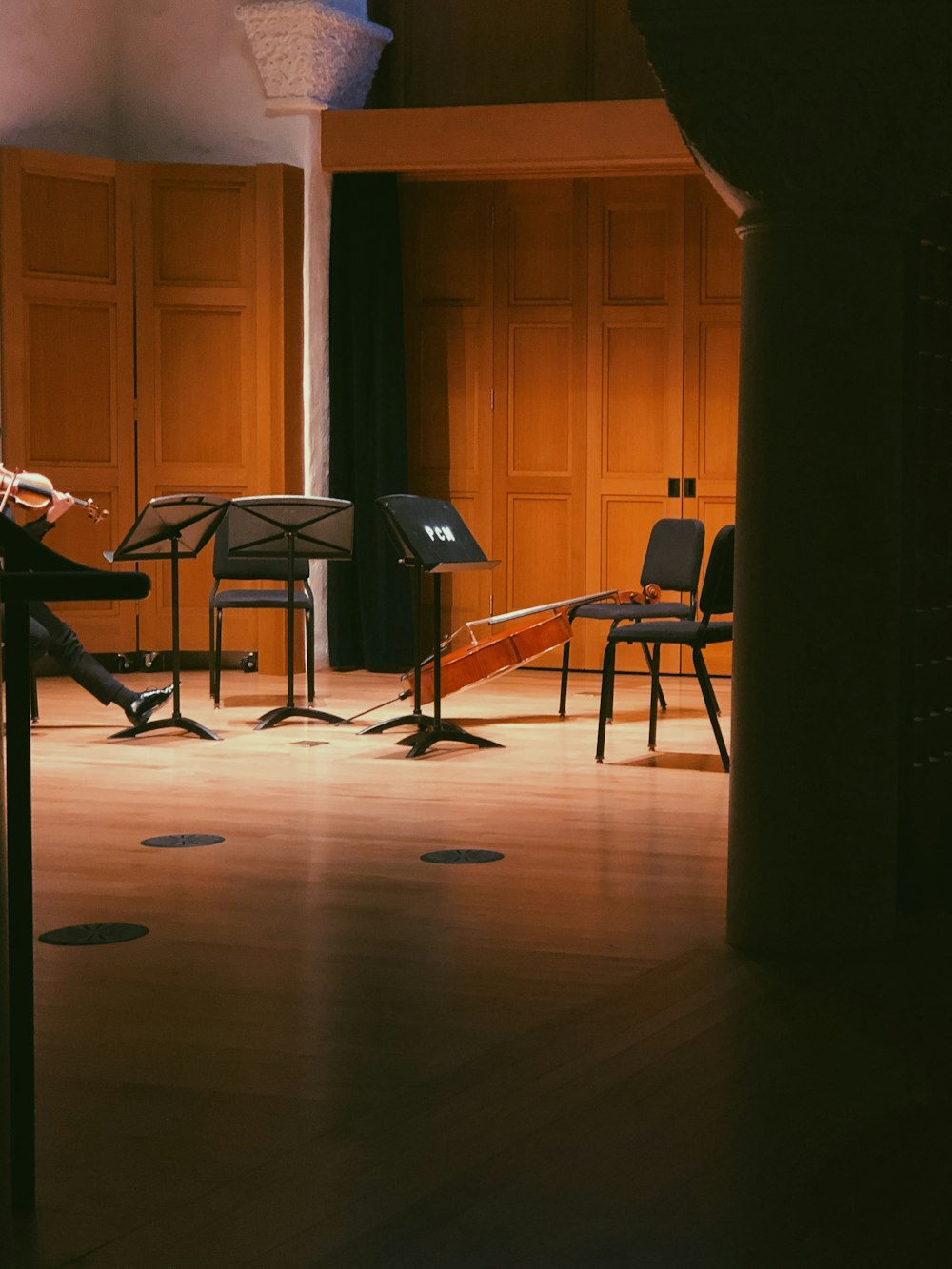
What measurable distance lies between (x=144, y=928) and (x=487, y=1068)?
50.1 inches

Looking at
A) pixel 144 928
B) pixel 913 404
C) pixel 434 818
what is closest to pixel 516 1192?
pixel 144 928

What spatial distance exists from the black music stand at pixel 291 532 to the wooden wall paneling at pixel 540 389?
250cm

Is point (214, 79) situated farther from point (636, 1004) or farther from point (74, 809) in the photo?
point (636, 1004)

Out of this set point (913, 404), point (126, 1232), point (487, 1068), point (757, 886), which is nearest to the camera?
point (126, 1232)

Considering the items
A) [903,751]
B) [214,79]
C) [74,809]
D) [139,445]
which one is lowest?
Result: [74,809]

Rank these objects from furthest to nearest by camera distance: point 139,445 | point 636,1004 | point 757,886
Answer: point 139,445 → point 757,886 → point 636,1004

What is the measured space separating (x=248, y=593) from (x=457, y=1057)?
5138 mm

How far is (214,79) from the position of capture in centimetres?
962

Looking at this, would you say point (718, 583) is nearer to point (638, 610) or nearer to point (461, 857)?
point (638, 610)

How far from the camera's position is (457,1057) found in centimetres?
Answer: 311

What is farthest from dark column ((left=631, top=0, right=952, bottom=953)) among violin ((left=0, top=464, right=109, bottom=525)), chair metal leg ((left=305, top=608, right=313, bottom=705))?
chair metal leg ((left=305, top=608, right=313, bottom=705))

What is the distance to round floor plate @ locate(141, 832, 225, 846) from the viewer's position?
16.4 ft

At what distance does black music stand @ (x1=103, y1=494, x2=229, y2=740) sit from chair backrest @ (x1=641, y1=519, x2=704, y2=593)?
6.53ft

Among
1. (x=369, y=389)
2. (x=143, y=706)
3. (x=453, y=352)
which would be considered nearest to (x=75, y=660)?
(x=143, y=706)
